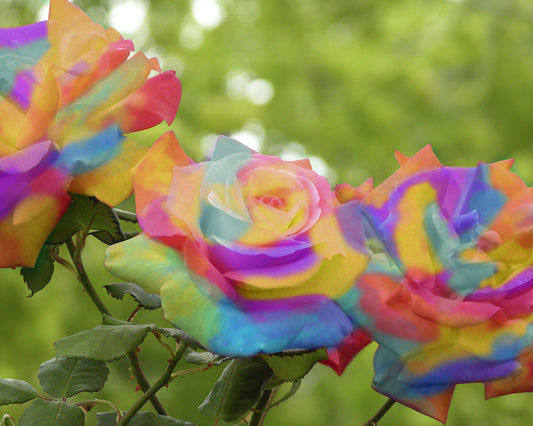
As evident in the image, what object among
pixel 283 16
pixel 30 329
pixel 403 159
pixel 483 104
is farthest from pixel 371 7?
pixel 403 159

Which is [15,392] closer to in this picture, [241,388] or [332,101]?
[241,388]

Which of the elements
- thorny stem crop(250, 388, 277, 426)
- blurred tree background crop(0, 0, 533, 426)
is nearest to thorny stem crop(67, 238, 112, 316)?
thorny stem crop(250, 388, 277, 426)

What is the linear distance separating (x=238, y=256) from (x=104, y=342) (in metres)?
0.10

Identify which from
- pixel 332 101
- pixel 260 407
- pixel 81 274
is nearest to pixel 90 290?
pixel 81 274

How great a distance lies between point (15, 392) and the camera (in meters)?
0.41

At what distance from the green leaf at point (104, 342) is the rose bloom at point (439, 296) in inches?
4.6

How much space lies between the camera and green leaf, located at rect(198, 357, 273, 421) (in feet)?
1.28

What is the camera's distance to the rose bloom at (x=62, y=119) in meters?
0.35

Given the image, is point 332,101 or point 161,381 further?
point 332,101

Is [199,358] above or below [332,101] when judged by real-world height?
above

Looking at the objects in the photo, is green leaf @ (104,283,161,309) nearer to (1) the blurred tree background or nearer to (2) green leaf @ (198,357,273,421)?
(2) green leaf @ (198,357,273,421)

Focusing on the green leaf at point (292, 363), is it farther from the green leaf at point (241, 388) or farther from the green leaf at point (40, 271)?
the green leaf at point (40, 271)

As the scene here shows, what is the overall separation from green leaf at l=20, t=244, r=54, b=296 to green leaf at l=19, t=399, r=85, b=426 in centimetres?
7

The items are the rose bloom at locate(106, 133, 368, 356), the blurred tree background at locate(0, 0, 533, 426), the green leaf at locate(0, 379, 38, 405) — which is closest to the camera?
the rose bloom at locate(106, 133, 368, 356)
